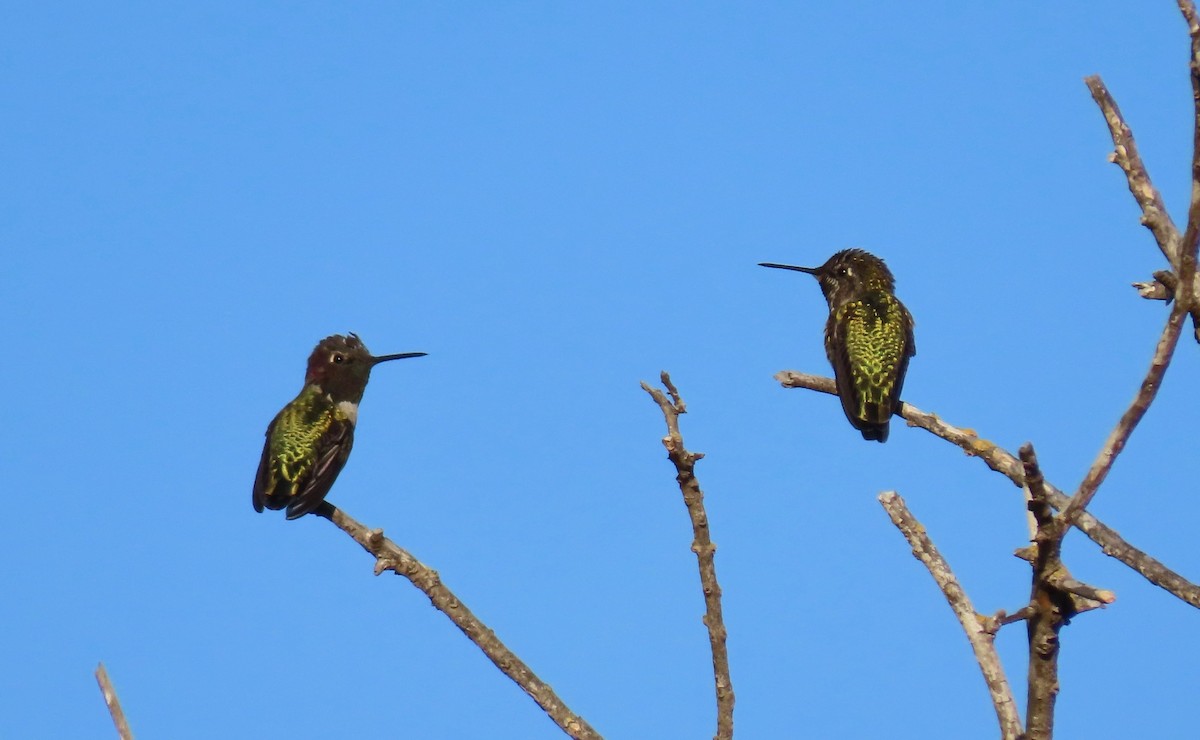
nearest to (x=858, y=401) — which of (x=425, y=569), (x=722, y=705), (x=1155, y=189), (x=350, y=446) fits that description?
(x=350, y=446)

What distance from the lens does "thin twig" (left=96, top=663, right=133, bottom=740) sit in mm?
3607

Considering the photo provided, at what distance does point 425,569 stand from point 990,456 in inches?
104

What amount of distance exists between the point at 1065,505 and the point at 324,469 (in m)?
6.93

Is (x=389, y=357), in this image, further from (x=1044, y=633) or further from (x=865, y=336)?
(x=1044, y=633)

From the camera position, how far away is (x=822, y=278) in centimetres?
1317

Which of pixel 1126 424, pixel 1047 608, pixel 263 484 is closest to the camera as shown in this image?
pixel 1126 424

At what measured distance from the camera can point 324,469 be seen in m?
9.45

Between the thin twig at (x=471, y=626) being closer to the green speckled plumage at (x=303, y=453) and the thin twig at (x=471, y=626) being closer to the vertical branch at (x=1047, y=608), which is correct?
the vertical branch at (x=1047, y=608)

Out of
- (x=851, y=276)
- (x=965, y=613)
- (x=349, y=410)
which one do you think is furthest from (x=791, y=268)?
(x=965, y=613)

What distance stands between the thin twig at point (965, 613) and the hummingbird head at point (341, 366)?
6870mm

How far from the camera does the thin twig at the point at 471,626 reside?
4074mm

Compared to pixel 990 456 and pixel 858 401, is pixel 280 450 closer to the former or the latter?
pixel 858 401

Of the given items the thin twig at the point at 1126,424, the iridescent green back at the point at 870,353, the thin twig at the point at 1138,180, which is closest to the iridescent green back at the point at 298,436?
the iridescent green back at the point at 870,353

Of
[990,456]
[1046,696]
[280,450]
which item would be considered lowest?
[1046,696]
